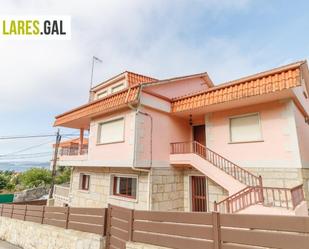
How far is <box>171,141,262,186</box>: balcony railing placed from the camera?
289 inches

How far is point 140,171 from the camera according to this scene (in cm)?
845

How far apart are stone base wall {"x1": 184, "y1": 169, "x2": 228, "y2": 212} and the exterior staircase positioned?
0.72m

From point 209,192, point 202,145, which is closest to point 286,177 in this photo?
point 209,192

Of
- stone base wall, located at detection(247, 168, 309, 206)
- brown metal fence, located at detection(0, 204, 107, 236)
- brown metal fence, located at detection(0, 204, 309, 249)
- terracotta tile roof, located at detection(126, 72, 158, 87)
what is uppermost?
terracotta tile roof, located at detection(126, 72, 158, 87)

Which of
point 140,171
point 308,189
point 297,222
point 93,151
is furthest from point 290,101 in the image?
point 93,151

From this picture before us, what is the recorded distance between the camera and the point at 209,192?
8.45 metres

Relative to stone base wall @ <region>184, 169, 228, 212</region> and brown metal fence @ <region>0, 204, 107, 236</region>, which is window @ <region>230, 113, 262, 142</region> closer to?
stone base wall @ <region>184, 169, 228, 212</region>

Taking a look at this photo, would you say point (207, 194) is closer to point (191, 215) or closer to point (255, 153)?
point (255, 153)

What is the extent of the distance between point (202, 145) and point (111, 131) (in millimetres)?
4384

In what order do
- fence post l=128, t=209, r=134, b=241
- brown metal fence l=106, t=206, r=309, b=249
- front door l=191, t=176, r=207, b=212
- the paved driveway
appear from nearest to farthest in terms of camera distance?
brown metal fence l=106, t=206, r=309, b=249, fence post l=128, t=209, r=134, b=241, the paved driveway, front door l=191, t=176, r=207, b=212

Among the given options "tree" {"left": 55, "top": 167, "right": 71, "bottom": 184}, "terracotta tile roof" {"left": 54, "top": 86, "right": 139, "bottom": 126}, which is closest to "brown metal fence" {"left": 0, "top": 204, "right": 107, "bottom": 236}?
"terracotta tile roof" {"left": 54, "top": 86, "right": 139, "bottom": 126}

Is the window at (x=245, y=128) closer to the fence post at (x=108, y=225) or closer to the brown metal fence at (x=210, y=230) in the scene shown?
the brown metal fence at (x=210, y=230)

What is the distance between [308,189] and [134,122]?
22.7 feet

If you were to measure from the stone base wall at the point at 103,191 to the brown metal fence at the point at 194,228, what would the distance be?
107 inches
